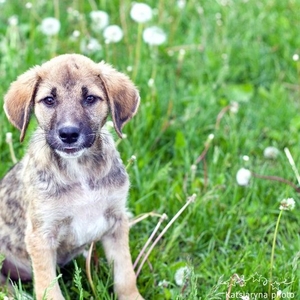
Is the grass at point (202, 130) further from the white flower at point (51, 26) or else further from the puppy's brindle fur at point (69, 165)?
the puppy's brindle fur at point (69, 165)

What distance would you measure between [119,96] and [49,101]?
17.2 inches

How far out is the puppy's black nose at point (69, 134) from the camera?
12.9ft

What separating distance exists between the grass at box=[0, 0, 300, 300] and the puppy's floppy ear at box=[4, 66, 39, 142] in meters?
1.03

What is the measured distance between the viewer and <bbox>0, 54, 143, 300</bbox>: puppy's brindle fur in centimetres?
411

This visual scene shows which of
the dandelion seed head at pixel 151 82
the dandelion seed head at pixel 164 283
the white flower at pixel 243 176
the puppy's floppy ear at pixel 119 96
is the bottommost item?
the dandelion seed head at pixel 164 283

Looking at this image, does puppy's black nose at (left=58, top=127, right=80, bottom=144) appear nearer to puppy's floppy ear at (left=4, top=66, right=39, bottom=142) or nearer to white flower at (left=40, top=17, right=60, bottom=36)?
puppy's floppy ear at (left=4, top=66, right=39, bottom=142)

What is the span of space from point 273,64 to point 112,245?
11.0 ft

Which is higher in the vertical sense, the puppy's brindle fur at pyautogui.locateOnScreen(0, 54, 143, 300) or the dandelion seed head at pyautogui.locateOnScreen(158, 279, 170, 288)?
the puppy's brindle fur at pyautogui.locateOnScreen(0, 54, 143, 300)

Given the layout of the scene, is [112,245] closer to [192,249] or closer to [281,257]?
[192,249]

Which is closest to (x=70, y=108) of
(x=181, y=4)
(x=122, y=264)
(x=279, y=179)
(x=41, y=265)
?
(x=41, y=265)

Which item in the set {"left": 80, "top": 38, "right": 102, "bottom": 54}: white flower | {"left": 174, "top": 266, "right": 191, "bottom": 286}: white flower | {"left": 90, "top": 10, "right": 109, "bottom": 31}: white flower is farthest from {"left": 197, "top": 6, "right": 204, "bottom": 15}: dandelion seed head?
{"left": 174, "top": 266, "right": 191, "bottom": 286}: white flower

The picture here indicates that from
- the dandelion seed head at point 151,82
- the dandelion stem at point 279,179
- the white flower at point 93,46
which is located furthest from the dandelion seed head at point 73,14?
the dandelion stem at point 279,179

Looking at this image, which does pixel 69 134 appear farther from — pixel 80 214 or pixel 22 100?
pixel 80 214

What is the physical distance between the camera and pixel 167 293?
459 centimetres
